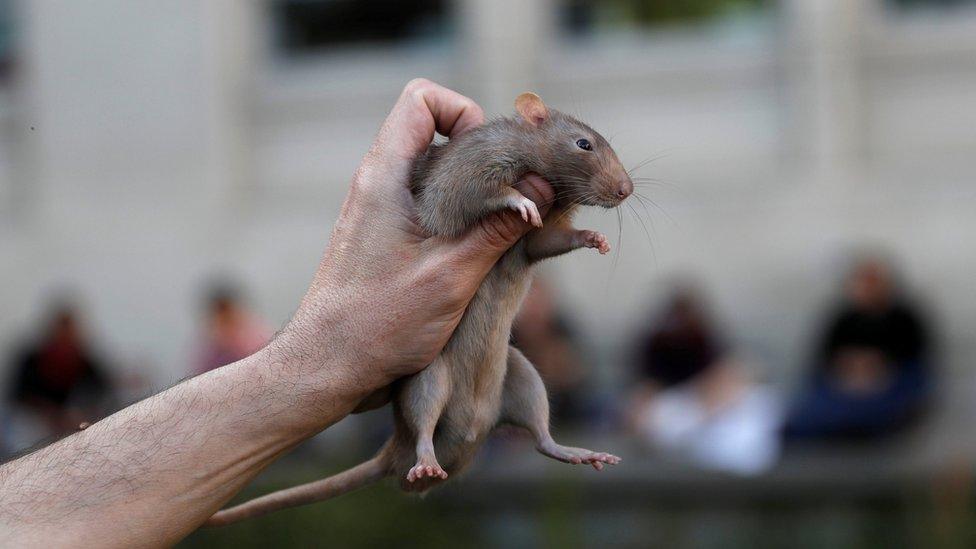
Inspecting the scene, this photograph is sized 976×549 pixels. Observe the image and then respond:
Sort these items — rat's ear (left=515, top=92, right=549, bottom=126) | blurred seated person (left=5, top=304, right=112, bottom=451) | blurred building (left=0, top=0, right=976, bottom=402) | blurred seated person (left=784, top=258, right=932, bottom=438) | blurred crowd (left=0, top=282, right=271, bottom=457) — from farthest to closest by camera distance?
blurred building (left=0, top=0, right=976, bottom=402) → blurred seated person (left=5, top=304, right=112, bottom=451) → blurred crowd (left=0, top=282, right=271, bottom=457) → blurred seated person (left=784, top=258, right=932, bottom=438) → rat's ear (left=515, top=92, right=549, bottom=126)

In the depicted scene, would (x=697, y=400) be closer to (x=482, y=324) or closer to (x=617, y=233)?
(x=617, y=233)

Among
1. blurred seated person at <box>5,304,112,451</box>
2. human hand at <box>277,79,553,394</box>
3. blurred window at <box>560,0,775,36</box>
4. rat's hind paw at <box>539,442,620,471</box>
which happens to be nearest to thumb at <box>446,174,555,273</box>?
human hand at <box>277,79,553,394</box>

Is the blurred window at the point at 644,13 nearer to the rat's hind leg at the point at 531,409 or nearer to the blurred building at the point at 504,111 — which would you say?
the blurred building at the point at 504,111

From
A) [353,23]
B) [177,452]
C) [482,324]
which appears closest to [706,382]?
[353,23]

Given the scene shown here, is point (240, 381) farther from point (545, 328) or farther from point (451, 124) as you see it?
point (545, 328)

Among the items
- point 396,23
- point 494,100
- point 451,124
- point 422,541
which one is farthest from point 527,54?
point 451,124

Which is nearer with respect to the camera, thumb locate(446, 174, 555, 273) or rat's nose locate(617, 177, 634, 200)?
thumb locate(446, 174, 555, 273)

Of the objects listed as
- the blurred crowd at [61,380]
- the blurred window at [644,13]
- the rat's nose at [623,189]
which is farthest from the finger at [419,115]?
the blurred window at [644,13]

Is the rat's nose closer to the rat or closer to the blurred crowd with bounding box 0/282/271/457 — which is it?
the rat
